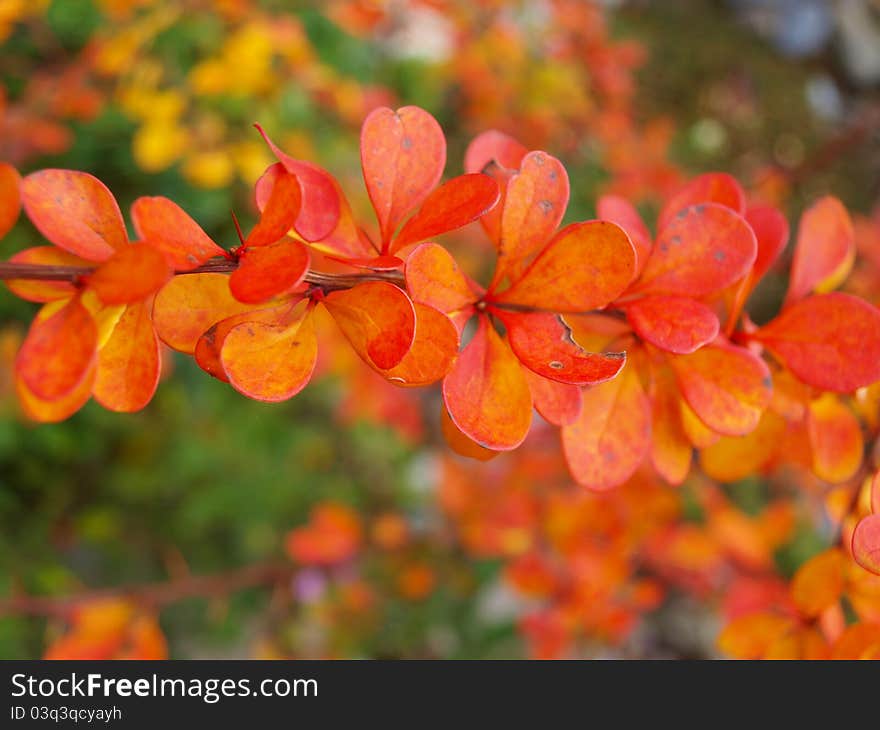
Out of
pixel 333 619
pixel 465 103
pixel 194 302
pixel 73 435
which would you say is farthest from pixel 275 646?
pixel 465 103

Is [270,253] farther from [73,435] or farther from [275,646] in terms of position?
[275,646]

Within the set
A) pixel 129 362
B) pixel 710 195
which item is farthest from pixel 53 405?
pixel 710 195

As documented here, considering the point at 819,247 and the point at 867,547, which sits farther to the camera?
the point at 819,247

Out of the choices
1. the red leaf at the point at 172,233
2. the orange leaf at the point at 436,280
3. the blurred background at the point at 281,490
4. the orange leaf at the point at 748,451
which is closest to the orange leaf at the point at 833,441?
the orange leaf at the point at 748,451

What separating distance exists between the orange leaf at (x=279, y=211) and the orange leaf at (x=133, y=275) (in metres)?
0.04

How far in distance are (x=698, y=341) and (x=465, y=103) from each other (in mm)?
2141

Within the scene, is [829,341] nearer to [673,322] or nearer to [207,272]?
[673,322]

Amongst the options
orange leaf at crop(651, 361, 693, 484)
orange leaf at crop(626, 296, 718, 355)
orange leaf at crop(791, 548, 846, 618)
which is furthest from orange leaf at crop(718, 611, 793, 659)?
orange leaf at crop(626, 296, 718, 355)

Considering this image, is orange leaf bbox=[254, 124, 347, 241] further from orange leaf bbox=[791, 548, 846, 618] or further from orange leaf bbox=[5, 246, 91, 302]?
orange leaf bbox=[791, 548, 846, 618]

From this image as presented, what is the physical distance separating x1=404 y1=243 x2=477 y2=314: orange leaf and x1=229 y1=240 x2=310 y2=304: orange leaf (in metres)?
0.05

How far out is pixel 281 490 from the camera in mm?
1469

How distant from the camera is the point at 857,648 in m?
0.43

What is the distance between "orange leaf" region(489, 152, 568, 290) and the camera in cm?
38

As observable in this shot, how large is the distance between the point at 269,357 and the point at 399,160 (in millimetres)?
130
